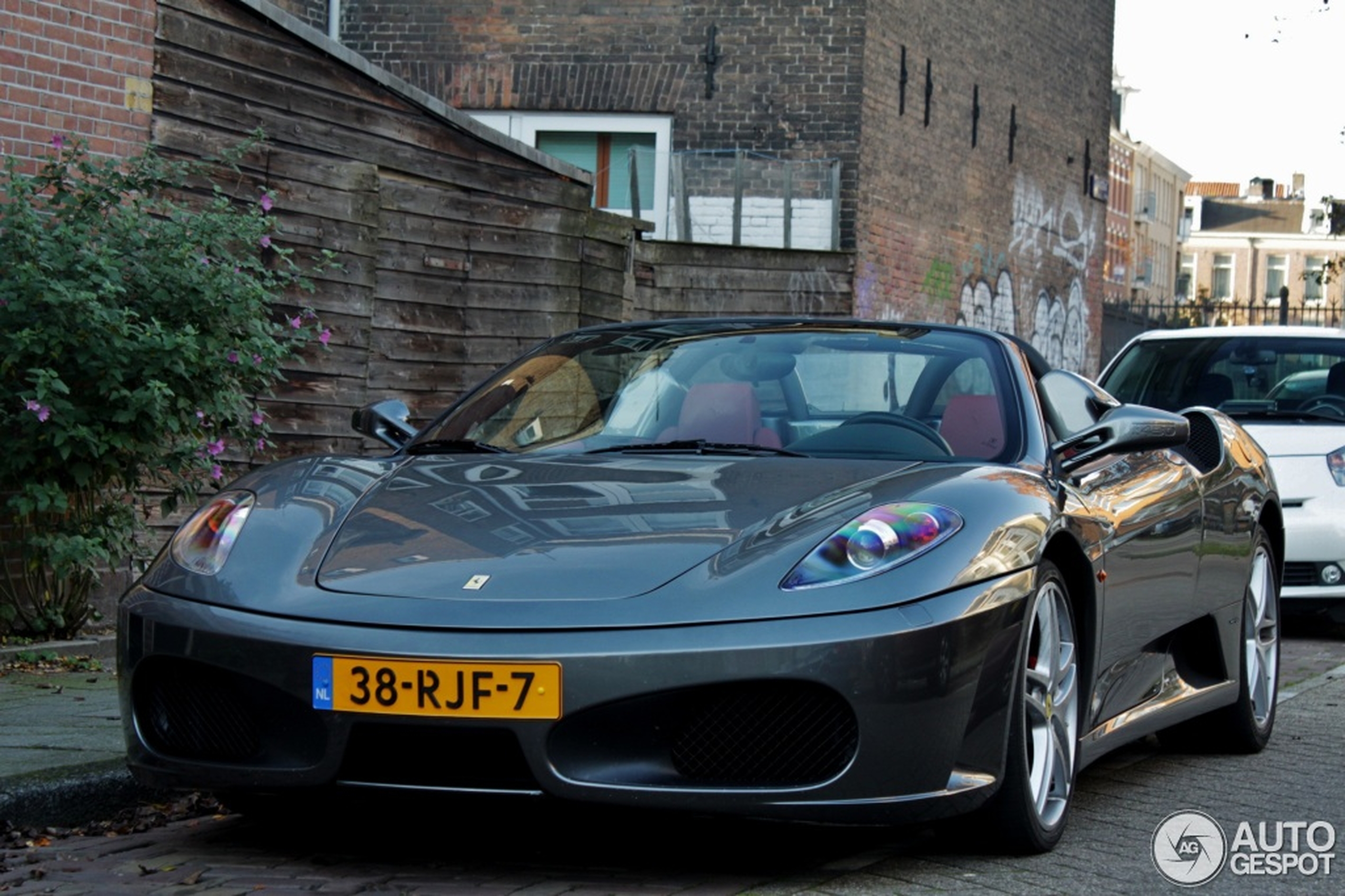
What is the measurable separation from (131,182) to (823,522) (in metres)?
4.39

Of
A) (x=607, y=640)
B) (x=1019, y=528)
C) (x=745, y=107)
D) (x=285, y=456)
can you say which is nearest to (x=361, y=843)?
(x=607, y=640)

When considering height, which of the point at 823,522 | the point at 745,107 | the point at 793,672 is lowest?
the point at 793,672

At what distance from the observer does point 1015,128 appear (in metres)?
24.0

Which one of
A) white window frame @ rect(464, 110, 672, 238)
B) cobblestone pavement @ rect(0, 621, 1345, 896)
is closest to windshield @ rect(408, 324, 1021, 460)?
cobblestone pavement @ rect(0, 621, 1345, 896)

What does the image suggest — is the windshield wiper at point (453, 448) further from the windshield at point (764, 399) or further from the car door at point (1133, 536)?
the car door at point (1133, 536)

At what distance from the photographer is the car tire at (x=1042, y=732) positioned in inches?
168

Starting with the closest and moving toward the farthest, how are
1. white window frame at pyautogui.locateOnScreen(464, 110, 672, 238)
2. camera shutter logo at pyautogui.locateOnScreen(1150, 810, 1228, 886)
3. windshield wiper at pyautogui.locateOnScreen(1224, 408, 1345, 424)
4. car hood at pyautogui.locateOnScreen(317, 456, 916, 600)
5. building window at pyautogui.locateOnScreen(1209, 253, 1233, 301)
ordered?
car hood at pyautogui.locateOnScreen(317, 456, 916, 600)
camera shutter logo at pyautogui.locateOnScreen(1150, 810, 1228, 886)
windshield wiper at pyautogui.locateOnScreen(1224, 408, 1345, 424)
white window frame at pyautogui.locateOnScreen(464, 110, 672, 238)
building window at pyautogui.locateOnScreen(1209, 253, 1233, 301)

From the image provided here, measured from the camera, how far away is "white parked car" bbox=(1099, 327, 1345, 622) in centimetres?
1074

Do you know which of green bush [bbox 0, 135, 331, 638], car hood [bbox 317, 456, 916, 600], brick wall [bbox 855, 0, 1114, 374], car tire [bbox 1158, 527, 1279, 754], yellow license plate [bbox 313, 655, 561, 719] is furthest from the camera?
brick wall [bbox 855, 0, 1114, 374]

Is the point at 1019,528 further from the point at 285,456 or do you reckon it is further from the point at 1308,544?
the point at 1308,544

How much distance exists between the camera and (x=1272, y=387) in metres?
11.2

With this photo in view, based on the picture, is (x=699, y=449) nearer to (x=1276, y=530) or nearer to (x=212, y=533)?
(x=212, y=533)

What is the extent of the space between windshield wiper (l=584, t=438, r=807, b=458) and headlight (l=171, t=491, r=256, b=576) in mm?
902

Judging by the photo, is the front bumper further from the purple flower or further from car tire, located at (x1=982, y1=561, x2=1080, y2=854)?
the purple flower
